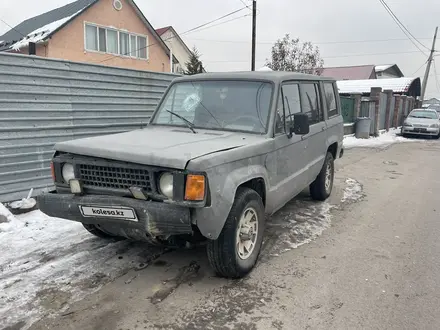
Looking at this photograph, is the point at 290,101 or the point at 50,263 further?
the point at 290,101

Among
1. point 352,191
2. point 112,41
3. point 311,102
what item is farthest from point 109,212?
point 112,41

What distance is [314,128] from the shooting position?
210 inches

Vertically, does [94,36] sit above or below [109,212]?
above

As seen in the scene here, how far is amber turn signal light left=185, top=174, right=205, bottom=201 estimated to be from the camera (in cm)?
291

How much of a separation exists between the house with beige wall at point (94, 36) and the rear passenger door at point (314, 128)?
48.3ft

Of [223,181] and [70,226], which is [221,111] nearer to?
[223,181]

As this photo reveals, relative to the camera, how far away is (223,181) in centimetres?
315

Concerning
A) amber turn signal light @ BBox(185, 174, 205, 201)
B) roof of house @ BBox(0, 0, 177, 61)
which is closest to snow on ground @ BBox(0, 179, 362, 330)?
amber turn signal light @ BBox(185, 174, 205, 201)

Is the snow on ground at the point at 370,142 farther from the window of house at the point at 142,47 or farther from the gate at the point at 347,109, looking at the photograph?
the window of house at the point at 142,47

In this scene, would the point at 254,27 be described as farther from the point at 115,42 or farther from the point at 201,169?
the point at 201,169

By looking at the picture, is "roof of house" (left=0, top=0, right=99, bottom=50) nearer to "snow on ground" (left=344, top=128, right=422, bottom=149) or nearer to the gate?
the gate

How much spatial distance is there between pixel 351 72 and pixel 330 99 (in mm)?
51896

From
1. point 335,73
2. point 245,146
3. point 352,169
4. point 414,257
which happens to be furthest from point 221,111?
point 335,73

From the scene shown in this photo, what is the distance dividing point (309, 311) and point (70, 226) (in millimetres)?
3160
